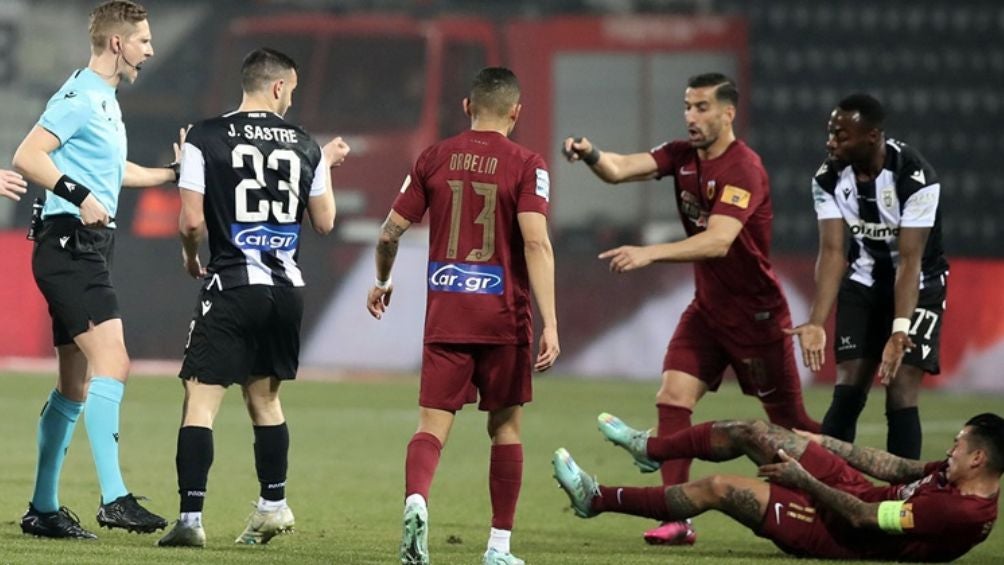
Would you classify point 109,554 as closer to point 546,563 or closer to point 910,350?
point 546,563

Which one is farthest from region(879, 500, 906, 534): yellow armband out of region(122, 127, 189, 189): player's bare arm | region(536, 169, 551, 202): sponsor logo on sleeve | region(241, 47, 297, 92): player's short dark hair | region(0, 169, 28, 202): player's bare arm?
region(0, 169, 28, 202): player's bare arm

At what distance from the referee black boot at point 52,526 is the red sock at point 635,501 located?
7.16ft

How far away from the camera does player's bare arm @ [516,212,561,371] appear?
23.4ft

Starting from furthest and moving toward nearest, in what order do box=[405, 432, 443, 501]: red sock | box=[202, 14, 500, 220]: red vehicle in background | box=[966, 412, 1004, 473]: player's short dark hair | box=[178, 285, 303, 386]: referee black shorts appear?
box=[202, 14, 500, 220]: red vehicle in background → box=[178, 285, 303, 386]: referee black shorts → box=[966, 412, 1004, 473]: player's short dark hair → box=[405, 432, 443, 501]: red sock

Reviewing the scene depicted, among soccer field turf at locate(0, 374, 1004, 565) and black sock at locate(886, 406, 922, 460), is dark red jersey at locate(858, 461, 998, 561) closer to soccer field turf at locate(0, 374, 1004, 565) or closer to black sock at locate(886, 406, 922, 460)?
soccer field turf at locate(0, 374, 1004, 565)

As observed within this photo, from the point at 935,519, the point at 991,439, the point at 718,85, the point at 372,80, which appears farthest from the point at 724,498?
the point at 372,80

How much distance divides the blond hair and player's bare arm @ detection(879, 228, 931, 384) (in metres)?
3.68

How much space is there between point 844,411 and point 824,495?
4.97 ft

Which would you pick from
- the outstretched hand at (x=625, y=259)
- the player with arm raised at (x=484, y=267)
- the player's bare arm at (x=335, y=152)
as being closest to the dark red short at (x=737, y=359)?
the outstretched hand at (x=625, y=259)

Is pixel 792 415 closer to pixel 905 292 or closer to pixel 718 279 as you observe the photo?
pixel 718 279

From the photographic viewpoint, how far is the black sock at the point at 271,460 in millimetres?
7781

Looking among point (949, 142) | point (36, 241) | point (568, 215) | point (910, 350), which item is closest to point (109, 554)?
point (36, 241)

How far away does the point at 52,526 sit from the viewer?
7.79m

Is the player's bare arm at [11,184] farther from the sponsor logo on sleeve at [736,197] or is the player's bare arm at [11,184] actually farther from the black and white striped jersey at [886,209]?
the black and white striped jersey at [886,209]
